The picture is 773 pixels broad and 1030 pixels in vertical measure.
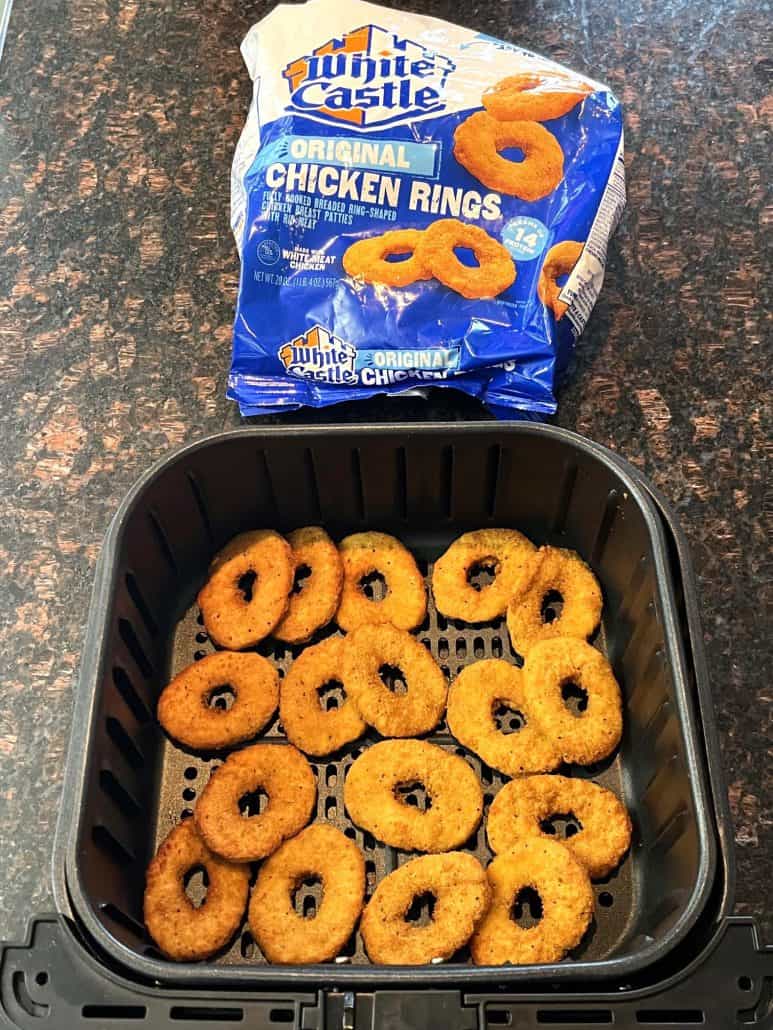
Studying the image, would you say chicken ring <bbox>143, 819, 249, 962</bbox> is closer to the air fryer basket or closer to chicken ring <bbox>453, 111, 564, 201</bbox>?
the air fryer basket

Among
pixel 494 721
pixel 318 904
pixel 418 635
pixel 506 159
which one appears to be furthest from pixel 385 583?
pixel 506 159

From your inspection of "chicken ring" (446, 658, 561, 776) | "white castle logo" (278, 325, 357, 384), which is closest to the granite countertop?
"white castle logo" (278, 325, 357, 384)

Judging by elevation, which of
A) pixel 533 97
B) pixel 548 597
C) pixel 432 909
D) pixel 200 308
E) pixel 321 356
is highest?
pixel 533 97

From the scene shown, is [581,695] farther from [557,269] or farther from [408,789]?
[557,269]

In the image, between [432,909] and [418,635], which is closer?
[432,909]

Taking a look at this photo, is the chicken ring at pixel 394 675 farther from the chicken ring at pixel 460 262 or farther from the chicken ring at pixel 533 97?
the chicken ring at pixel 533 97

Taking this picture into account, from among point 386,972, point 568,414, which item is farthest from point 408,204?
point 386,972
